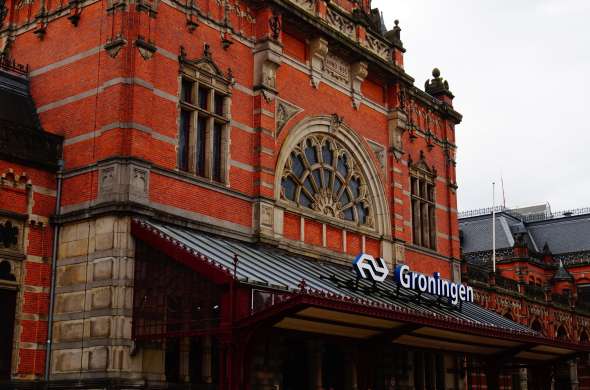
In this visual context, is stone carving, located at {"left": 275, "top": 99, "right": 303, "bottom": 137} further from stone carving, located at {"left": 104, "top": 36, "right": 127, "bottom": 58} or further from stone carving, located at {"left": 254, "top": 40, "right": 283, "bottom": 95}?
stone carving, located at {"left": 104, "top": 36, "right": 127, "bottom": 58}

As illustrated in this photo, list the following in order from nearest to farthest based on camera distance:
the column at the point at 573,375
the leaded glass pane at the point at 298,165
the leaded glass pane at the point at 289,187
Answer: the leaded glass pane at the point at 289,187 → the leaded glass pane at the point at 298,165 → the column at the point at 573,375

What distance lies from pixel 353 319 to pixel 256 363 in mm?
4341

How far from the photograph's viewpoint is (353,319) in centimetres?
1997

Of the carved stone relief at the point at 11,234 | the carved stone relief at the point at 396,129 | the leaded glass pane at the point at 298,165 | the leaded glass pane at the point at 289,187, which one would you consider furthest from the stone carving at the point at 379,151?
the carved stone relief at the point at 11,234

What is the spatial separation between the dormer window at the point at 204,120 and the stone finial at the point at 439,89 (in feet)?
48.5

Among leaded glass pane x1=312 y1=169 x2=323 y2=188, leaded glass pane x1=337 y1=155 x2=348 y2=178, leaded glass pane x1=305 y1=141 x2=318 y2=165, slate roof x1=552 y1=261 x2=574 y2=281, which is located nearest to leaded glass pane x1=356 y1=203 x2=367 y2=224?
leaded glass pane x1=337 y1=155 x2=348 y2=178

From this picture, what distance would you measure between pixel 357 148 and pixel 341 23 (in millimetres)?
4540

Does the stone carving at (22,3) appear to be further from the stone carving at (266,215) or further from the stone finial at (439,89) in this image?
the stone finial at (439,89)

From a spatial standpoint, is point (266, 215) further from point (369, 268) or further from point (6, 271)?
point (6, 271)

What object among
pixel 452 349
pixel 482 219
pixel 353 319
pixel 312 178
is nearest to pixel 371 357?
pixel 353 319

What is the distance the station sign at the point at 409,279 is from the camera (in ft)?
78.4

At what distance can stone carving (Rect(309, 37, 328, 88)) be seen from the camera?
91.9ft

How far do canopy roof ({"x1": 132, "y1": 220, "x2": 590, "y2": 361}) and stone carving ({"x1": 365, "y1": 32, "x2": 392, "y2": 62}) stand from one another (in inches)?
349

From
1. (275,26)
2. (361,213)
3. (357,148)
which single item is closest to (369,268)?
(361,213)
